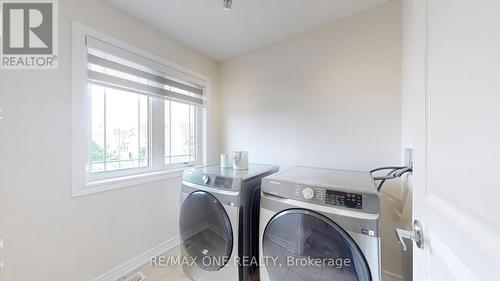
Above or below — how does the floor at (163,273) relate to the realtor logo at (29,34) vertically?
below

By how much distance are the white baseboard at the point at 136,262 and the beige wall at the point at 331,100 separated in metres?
1.31

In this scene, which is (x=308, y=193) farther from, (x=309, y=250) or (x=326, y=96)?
(x=326, y=96)

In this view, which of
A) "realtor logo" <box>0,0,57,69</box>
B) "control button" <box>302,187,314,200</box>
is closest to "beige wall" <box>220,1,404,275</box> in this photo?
"control button" <box>302,187,314,200</box>

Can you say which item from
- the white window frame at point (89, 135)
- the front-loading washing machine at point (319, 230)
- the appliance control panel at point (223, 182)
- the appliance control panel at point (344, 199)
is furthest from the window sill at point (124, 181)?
the appliance control panel at point (344, 199)

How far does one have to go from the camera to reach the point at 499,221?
0.32m

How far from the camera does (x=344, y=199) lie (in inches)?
39.8

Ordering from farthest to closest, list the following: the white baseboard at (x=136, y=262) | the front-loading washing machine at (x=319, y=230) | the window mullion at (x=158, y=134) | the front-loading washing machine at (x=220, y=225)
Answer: the window mullion at (x=158, y=134)
the white baseboard at (x=136, y=262)
the front-loading washing machine at (x=220, y=225)
the front-loading washing machine at (x=319, y=230)

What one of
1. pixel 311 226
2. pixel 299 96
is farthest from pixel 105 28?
pixel 311 226

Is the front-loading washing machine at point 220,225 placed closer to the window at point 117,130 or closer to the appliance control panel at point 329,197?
the appliance control panel at point 329,197

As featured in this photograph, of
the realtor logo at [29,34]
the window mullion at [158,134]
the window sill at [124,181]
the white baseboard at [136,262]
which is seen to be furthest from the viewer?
the window mullion at [158,134]

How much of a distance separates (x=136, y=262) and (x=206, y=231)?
87cm

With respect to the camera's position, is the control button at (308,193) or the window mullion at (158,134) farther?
the window mullion at (158,134)

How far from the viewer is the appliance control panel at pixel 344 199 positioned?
0.98 metres

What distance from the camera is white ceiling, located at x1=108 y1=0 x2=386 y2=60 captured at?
162cm
